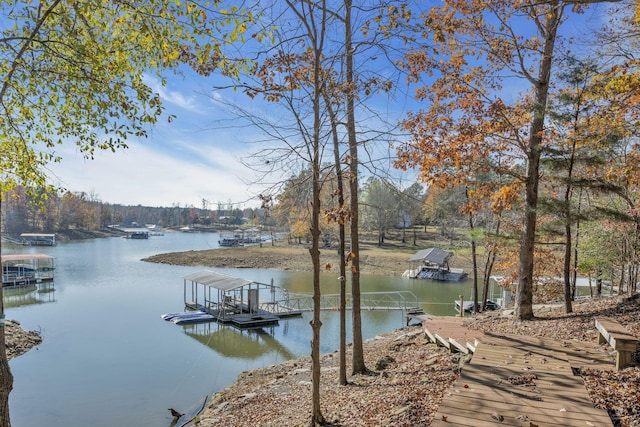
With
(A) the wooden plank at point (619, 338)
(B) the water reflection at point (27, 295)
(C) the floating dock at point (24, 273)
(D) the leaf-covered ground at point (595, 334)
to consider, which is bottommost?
(B) the water reflection at point (27, 295)

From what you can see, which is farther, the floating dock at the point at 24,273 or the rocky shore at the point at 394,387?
the floating dock at the point at 24,273

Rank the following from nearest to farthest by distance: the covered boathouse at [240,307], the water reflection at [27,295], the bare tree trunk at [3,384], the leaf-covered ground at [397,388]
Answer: the bare tree trunk at [3,384] → the leaf-covered ground at [397,388] → the covered boathouse at [240,307] → the water reflection at [27,295]

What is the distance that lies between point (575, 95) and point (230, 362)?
1229 cm

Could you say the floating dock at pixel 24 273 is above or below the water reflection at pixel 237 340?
above

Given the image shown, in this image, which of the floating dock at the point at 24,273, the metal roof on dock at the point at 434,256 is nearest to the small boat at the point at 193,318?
the floating dock at the point at 24,273

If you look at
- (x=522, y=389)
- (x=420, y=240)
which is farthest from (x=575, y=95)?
(x=420, y=240)

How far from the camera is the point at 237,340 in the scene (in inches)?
667

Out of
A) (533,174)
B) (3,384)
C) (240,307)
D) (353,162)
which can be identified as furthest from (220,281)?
(3,384)

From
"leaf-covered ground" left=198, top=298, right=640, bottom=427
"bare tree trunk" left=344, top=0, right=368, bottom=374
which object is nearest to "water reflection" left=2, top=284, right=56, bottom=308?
"leaf-covered ground" left=198, top=298, right=640, bottom=427

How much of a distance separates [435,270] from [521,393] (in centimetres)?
3130

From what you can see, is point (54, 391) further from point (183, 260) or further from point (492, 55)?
point (183, 260)

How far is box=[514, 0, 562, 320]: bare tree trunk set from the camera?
809 cm

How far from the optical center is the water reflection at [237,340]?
1497cm

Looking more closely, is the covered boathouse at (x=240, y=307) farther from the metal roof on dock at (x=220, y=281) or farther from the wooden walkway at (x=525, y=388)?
the wooden walkway at (x=525, y=388)
